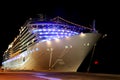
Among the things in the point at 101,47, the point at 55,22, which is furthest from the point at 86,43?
the point at 101,47

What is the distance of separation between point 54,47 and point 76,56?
3.90 meters

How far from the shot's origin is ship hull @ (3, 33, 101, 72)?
42.9 metres

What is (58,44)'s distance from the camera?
4441 centimetres

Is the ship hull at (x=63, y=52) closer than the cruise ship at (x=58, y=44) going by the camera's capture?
Yes

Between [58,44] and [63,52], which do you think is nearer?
[63,52]

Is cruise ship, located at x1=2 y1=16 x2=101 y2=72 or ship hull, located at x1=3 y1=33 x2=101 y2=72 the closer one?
ship hull, located at x1=3 y1=33 x2=101 y2=72

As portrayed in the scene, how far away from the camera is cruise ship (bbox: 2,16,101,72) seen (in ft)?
141

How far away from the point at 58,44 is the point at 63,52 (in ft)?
4.94

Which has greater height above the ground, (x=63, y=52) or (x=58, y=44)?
(x=58, y=44)

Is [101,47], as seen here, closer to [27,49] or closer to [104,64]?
[104,64]

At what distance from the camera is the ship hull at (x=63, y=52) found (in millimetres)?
42906

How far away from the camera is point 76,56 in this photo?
1729 inches

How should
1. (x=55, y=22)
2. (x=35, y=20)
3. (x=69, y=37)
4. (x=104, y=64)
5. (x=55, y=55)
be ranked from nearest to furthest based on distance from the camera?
(x=69, y=37), (x=55, y=55), (x=55, y=22), (x=35, y=20), (x=104, y=64)

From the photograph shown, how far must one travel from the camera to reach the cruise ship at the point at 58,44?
43.1 m
